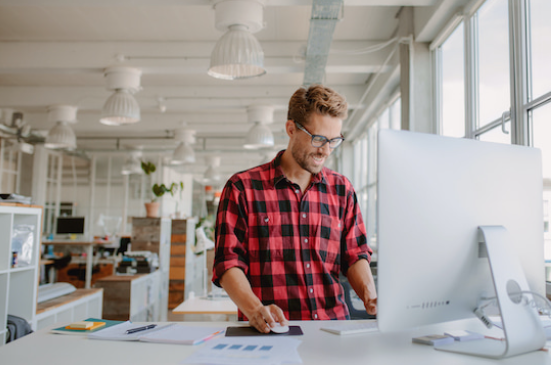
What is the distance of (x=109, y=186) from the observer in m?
14.8

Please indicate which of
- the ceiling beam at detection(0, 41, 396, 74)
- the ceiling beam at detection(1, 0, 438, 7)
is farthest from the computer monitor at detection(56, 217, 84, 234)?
the ceiling beam at detection(1, 0, 438, 7)

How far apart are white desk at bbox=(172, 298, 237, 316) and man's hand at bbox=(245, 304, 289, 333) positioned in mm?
2059

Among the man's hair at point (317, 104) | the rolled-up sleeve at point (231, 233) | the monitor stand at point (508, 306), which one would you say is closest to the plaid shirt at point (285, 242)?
the rolled-up sleeve at point (231, 233)

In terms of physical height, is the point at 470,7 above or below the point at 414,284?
above

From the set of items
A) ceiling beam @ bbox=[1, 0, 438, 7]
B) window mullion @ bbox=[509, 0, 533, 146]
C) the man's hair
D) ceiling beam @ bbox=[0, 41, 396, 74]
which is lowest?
the man's hair

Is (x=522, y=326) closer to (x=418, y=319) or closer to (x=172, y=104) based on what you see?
(x=418, y=319)

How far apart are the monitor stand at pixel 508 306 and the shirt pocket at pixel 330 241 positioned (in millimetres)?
645

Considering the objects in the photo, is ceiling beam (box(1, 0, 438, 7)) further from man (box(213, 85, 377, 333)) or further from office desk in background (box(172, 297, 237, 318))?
man (box(213, 85, 377, 333))

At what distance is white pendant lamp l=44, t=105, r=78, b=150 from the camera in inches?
273

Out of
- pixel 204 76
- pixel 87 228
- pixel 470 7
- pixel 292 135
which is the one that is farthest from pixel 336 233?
pixel 87 228

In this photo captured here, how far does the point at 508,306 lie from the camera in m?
1.18

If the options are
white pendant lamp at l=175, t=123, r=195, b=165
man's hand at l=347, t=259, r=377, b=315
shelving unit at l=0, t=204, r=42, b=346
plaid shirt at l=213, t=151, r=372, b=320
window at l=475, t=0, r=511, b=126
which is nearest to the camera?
man's hand at l=347, t=259, r=377, b=315

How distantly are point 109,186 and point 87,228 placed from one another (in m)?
1.43

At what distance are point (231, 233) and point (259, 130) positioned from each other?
5427mm
